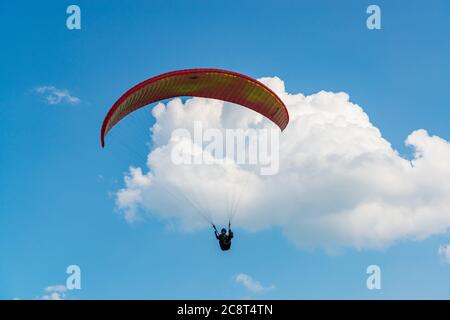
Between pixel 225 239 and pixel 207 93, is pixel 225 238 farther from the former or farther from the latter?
pixel 207 93

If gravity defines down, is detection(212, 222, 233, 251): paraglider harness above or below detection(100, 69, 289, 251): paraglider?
below

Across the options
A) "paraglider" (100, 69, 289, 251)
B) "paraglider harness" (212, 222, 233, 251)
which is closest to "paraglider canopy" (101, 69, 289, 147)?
"paraglider" (100, 69, 289, 251)

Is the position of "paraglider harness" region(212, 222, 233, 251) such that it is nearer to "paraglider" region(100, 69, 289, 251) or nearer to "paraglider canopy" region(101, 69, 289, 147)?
"paraglider" region(100, 69, 289, 251)

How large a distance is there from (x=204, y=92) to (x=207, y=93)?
6.6 inches

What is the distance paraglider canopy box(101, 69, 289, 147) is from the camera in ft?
91.3

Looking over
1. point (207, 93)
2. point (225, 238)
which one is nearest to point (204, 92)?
point (207, 93)

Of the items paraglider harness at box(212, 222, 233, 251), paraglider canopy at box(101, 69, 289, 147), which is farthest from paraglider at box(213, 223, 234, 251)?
paraglider canopy at box(101, 69, 289, 147)

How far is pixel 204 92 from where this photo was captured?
31.1 metres

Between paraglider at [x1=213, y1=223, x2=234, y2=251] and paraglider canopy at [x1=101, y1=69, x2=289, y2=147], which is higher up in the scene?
paraglider canopy at [x1=101, y1=69, x2=289, y2=147]

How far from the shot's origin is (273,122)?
32250 millimetres

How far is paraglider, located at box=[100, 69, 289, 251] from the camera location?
91.4 ft
